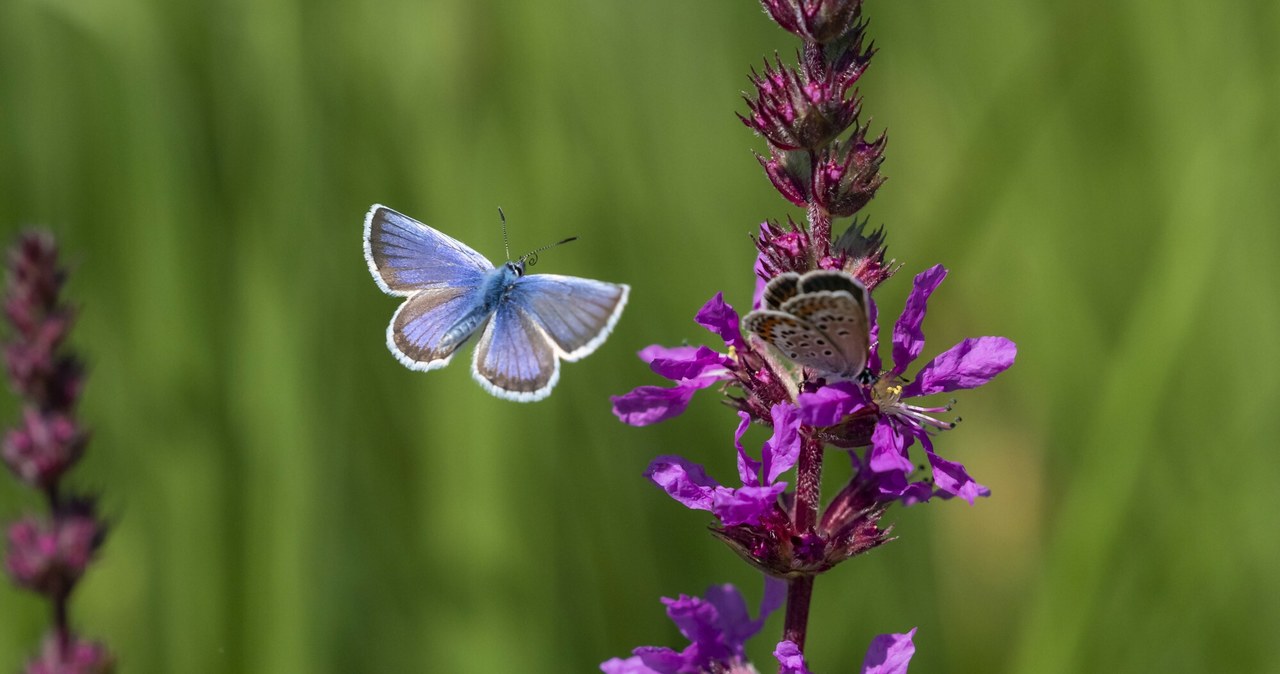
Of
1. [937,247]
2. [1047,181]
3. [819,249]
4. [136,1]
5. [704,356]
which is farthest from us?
[1047,181]

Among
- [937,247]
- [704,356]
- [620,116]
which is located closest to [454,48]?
[620,116]

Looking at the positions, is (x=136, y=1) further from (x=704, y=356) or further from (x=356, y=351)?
(x=704, y=356)

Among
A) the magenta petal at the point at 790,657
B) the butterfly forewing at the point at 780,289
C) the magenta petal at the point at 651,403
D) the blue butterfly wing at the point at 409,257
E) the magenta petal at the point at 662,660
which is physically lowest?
the magenta petal at the point at 662,660

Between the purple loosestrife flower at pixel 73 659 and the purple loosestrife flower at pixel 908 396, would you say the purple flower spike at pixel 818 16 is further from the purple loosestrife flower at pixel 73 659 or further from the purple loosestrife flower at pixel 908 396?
the purple loosestrife flower at pixel 73 659

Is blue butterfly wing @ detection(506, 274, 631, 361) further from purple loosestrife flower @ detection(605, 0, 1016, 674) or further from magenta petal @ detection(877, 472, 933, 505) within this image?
magenta petal @ detection(877, 472, 933, 505)

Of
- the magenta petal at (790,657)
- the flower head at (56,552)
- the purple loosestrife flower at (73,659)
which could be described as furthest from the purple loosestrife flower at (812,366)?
the flower head at (56,552)

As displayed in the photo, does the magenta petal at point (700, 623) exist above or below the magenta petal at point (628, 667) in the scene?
above
